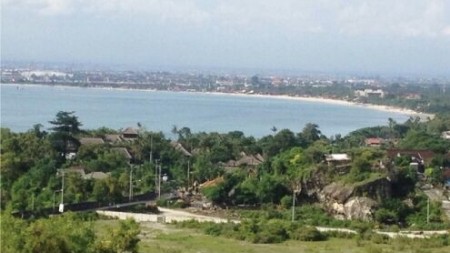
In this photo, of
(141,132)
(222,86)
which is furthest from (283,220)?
(222,86)

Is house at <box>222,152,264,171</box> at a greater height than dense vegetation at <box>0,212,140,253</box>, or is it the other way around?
dense vegetation at <box>0,212,140,253</box>

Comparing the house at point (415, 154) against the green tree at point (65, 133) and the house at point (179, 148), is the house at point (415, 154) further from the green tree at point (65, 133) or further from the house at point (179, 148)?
the green tree at point (65, 133)

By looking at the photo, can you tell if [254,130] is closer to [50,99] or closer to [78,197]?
[50,99]

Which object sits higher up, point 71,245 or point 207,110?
point 71,245

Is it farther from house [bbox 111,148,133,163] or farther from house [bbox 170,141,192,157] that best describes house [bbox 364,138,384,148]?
house [bbox 111,148,133,163]

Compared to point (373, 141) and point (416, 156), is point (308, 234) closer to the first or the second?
point (416, 156)

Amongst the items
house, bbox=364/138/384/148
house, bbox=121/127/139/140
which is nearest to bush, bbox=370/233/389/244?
house, bbox=121/127/139/140

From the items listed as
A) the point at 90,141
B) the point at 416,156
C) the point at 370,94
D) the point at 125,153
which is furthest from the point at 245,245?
the point at 370,94

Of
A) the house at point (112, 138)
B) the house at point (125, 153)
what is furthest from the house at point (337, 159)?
the house at point (112, 138)
